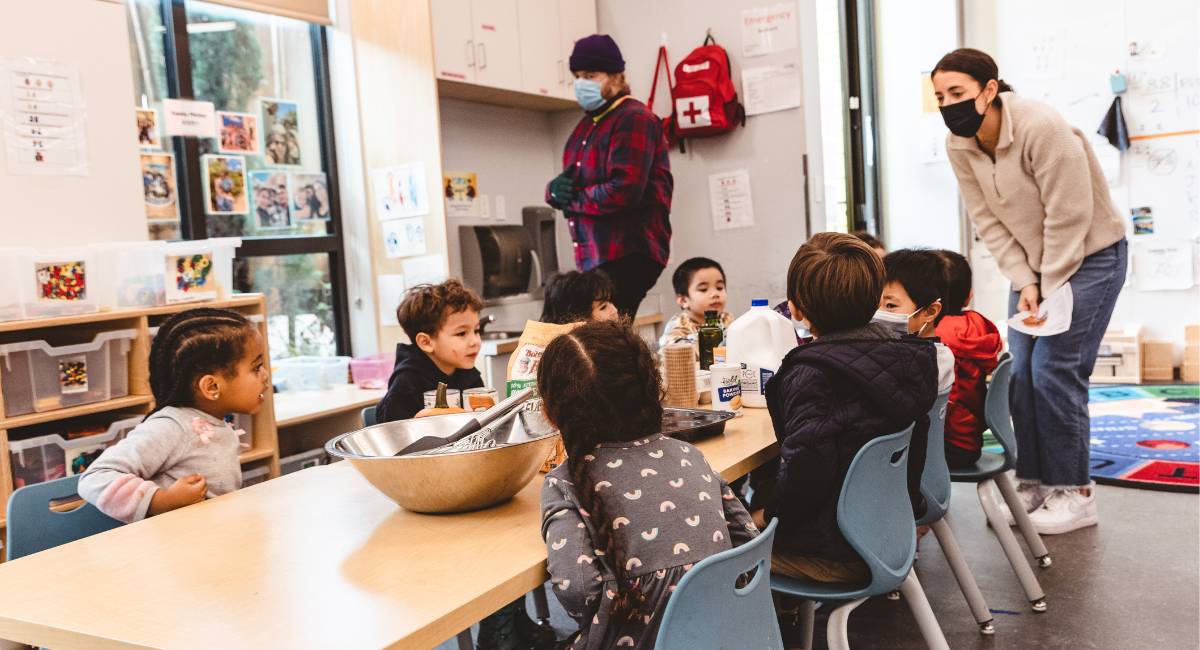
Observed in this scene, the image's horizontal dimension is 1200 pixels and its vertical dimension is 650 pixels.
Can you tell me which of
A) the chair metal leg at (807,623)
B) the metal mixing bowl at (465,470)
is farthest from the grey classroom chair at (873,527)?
the metal mixing bowl at (465,470)

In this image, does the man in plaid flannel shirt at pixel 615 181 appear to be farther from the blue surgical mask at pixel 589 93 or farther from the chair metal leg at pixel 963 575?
the chair metal leg at pixel 963 575

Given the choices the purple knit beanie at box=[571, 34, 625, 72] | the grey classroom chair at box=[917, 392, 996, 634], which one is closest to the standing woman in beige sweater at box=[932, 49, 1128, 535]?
the grey classroom chair at box=[917, 392, 996, 634]

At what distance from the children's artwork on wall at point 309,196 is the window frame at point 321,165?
0.04 m

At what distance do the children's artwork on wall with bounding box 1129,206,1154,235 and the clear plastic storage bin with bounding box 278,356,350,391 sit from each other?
477 centimetres

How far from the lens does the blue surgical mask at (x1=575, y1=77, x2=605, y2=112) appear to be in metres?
3.49

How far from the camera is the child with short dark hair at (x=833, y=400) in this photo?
5.59ft

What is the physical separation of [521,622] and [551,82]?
2.97 metres

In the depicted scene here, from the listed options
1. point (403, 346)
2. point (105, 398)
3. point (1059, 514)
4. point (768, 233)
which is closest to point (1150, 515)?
point (1059, 514)

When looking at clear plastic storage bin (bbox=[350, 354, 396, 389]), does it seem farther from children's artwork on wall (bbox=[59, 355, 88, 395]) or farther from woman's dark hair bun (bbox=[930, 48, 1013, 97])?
woman's dark hair bun (bbox=[930, 48, 1013, 97])

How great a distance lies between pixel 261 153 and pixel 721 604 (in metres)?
3.24

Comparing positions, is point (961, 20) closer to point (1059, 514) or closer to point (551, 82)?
point (551, 82)

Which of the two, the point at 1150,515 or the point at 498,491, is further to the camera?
the point at 1150,515

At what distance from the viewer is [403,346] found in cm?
241

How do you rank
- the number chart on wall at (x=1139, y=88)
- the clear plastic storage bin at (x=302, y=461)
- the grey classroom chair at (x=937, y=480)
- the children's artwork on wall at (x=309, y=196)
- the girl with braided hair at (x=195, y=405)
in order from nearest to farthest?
the girl with braided hair at (x=195, y=405) < the grey classroom chair at (x=937, y=480) < the clear plastic storage bin at (x=302, y=461) < the children's artwork on wall at (x=309, y=196) < the number chart on wall at (x=1139, y=88)
